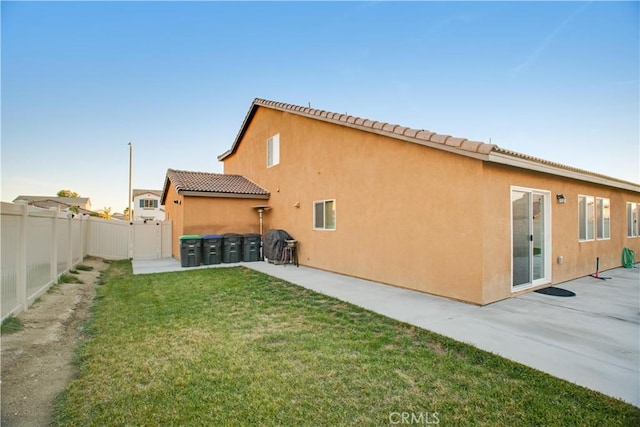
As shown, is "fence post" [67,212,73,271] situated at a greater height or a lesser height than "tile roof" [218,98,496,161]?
lesser

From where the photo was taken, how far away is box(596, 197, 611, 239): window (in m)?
9.84

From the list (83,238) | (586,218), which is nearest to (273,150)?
(83,238)

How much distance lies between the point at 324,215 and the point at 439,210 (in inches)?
177

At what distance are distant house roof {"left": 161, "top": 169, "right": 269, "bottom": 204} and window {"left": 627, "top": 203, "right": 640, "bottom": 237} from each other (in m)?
14.7

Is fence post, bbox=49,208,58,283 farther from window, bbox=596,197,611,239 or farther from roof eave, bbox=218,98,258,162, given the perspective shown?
window, bbox=596,197,611,239

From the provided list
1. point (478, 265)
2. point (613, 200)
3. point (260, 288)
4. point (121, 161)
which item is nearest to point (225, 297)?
point (260, 288)

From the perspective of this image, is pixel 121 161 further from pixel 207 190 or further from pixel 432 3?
pixel 432 3

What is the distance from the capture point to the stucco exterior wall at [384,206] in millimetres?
6152

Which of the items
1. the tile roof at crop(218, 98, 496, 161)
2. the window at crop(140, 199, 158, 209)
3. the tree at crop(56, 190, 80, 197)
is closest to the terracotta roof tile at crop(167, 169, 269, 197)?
the tile roof at crop(218, 98, 496, 161)

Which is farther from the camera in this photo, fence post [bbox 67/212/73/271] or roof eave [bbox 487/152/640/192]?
fence post [bbox 67/212/73/271]

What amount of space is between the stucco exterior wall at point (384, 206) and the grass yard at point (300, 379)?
7.35ft

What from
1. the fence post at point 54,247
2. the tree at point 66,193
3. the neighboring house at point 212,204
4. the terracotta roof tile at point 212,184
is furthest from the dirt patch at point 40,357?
the tree at point 66,193

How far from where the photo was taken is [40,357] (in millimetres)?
3822

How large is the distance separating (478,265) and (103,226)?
15465mm
